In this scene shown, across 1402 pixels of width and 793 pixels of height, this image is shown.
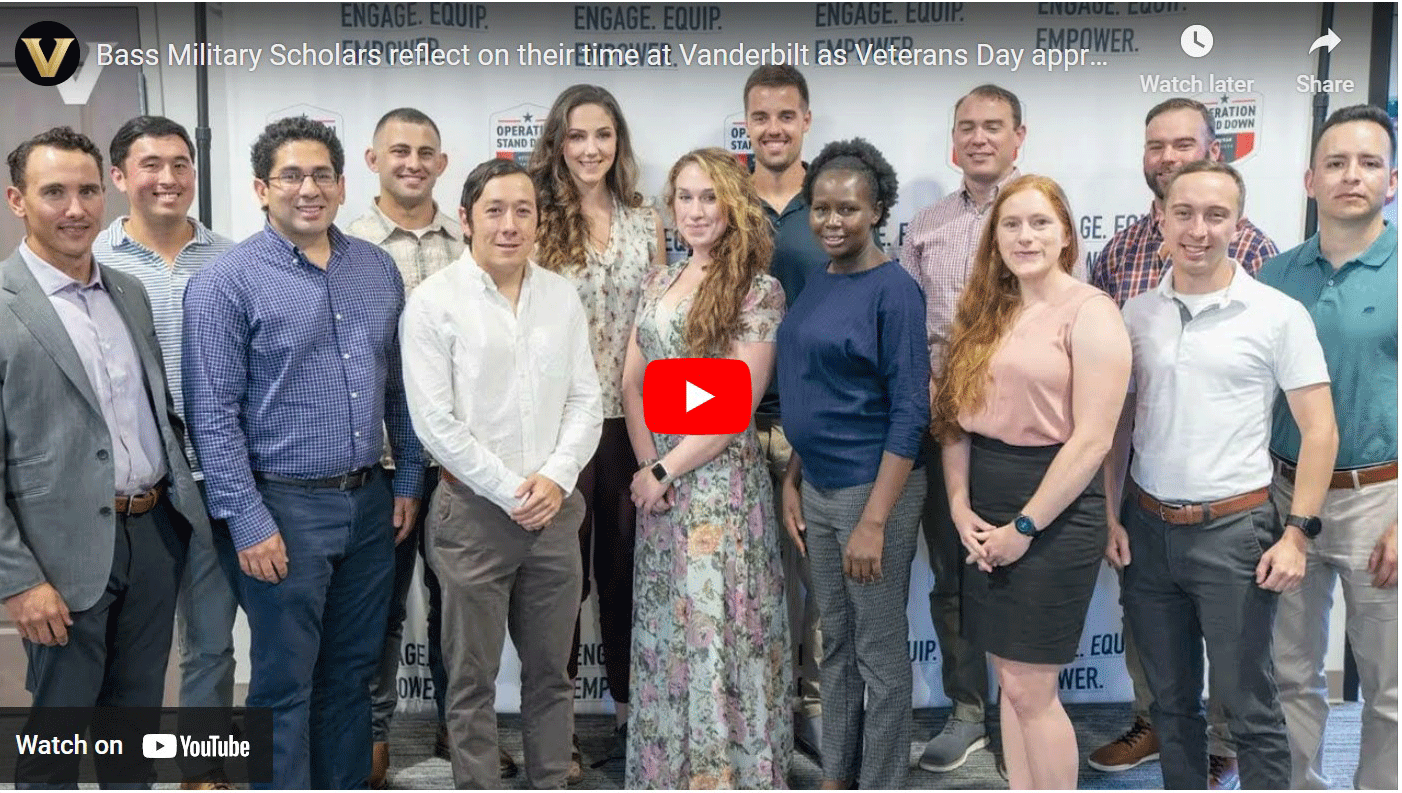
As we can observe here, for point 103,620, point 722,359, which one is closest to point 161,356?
point 103,620

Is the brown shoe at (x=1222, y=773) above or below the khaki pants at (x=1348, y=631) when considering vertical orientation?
below

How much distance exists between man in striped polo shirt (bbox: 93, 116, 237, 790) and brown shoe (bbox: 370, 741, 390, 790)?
12.3 inches

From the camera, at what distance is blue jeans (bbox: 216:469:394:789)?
205cm

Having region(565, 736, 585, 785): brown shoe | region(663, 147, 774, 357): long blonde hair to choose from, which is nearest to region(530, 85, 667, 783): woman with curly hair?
region(565, 736, 585, 785): brown shoe

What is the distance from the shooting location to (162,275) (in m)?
2.20

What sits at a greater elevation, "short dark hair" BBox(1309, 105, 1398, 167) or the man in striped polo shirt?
"short dark hair" BBox(1309, 105, 1398, 167)

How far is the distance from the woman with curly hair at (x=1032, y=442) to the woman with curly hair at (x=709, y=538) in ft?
1.38

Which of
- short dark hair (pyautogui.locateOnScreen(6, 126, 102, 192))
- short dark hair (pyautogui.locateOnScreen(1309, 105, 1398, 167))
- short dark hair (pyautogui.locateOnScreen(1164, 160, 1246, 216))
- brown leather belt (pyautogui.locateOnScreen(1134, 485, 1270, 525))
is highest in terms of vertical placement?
short dark hair (pyautogui.locateOnScreen(1309, 105, 1398, 167))

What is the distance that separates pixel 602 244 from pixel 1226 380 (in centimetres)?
129

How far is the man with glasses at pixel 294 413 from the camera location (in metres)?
2.00

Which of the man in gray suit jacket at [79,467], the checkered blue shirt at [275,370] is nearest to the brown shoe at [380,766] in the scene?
the man in gray suit jacket at [79,467]

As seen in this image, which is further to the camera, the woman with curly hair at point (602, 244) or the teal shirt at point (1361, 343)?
the woman with curly hair at point (602, 244)

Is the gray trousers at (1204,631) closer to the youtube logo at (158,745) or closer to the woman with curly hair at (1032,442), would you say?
the woman with curly hair at (1032,442)

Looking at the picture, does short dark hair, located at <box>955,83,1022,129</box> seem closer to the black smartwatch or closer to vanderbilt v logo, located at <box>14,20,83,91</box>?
the black smartwatch
